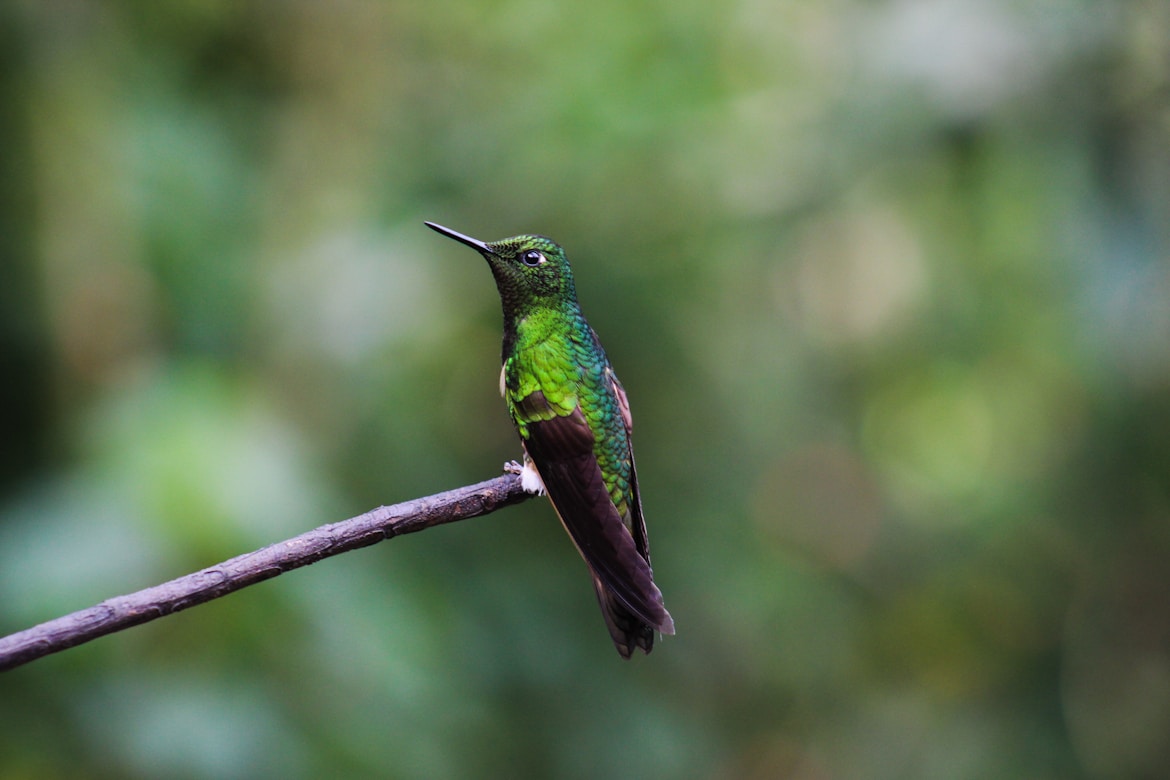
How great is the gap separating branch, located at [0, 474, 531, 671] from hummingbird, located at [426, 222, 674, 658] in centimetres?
10

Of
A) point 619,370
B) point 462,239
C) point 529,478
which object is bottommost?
point 619,370

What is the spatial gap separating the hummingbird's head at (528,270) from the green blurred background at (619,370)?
6.20 ft

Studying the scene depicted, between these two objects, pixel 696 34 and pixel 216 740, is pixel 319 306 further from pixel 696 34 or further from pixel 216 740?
pixel 696 34

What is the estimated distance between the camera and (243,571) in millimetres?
1237

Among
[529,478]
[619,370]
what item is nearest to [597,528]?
[529,478]

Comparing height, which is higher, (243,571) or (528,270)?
(528,270)

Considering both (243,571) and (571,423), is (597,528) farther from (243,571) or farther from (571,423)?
(243,571)

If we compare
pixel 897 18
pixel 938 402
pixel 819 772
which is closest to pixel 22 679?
pixel 819 772

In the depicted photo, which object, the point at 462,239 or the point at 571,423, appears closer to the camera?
the point at 462,239

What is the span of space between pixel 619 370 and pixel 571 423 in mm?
3047

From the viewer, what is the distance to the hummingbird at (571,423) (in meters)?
1.44

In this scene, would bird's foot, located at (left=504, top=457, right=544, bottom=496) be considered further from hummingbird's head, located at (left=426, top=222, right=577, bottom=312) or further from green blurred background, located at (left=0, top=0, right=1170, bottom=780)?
green blurred background, located at (left=0, top=0, right=1170, bottom=780)

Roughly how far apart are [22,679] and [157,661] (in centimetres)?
42

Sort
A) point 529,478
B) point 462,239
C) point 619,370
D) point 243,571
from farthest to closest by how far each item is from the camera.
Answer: point 619,370
point 529,478
point 462,239
point 243,571
